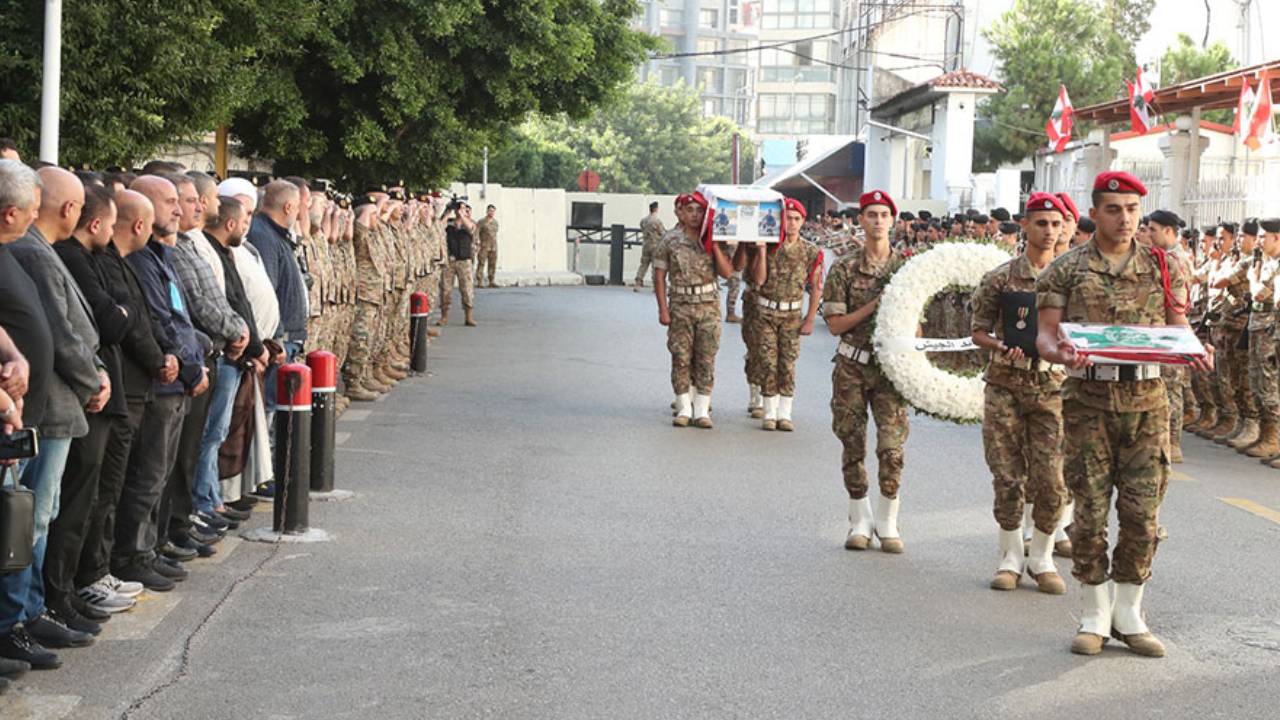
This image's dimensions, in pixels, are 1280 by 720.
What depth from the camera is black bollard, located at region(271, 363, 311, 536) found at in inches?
364

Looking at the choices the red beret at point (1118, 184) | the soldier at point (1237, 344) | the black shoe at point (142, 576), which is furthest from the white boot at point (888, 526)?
the soldier at point (1237, 344)

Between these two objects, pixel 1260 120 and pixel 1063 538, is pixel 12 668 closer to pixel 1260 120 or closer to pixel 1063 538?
pixel 1063 538

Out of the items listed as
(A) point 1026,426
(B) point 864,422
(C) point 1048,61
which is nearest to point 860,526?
(B) point 864,422

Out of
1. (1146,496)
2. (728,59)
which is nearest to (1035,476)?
(1146,496)

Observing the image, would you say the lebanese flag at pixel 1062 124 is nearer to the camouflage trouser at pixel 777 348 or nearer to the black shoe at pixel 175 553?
the camouflage trouser at pixel 777 348

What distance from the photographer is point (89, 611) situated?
7.14m

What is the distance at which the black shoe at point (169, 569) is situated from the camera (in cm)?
805

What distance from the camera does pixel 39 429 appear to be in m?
6.43

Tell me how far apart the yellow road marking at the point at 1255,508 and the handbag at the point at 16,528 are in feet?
25.7

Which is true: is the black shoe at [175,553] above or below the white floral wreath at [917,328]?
below

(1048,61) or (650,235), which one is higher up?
(1048,61)

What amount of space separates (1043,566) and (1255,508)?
3620mm

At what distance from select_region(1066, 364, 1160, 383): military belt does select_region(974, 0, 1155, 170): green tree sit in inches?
1728

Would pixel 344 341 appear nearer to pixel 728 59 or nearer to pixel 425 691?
pixel 425 691
